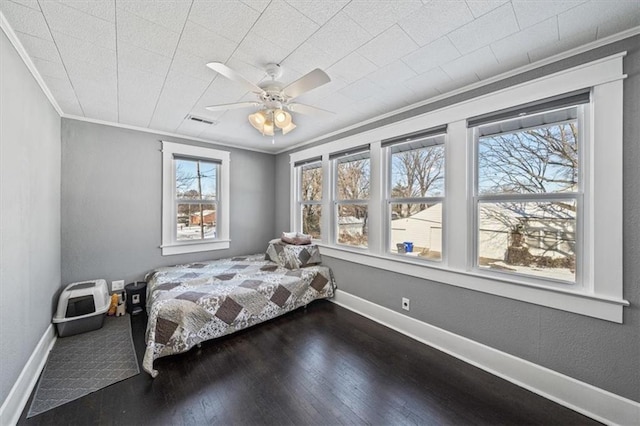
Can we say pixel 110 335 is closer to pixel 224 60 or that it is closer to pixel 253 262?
pixel 253 262

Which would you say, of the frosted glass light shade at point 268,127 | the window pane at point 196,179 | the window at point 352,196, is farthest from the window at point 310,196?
the frosted glass light shade at point 268,127

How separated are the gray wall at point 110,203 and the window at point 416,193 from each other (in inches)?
123

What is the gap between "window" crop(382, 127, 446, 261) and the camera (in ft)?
8.61

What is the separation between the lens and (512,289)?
2.04 metres

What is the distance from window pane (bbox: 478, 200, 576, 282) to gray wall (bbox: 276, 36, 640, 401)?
279mm

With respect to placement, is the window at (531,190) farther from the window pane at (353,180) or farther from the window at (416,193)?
the window pane at (353,180)

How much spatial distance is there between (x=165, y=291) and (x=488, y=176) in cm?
→ 337

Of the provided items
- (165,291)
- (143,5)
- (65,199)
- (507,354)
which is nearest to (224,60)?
(143,5)

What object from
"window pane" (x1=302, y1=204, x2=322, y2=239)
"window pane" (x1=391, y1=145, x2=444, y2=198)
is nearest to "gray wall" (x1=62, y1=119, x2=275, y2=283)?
"window pane" (x1=302, y1=204, x2=322, y2=239)

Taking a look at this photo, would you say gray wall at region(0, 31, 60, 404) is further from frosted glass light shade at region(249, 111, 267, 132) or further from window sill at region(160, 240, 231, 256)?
frosted glass light shade at region(249, 111, 267, 132)

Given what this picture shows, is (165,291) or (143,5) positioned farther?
(165,291)

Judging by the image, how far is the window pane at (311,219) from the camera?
4.12 m

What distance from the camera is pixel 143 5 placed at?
139cm

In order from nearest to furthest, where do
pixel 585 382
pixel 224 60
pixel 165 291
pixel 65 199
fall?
pixel 585 382, pixel 224 60, pixel 165 291, pixel 65 199
